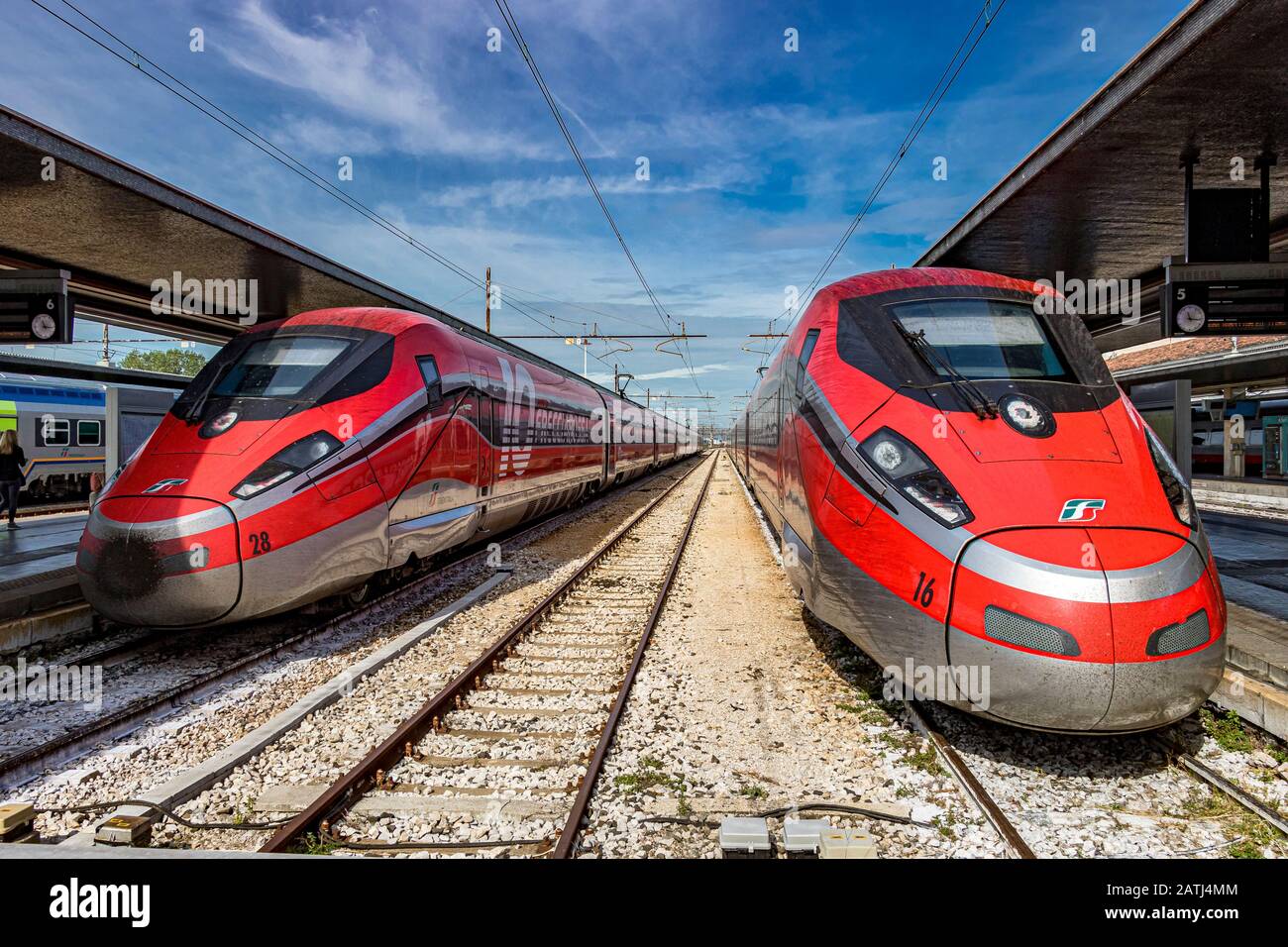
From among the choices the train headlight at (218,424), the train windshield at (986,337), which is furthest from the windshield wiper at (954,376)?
the train headlight at (218,424)

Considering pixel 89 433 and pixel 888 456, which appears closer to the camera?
pixel 888 456

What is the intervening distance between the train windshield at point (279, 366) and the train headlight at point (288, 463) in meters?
0.61

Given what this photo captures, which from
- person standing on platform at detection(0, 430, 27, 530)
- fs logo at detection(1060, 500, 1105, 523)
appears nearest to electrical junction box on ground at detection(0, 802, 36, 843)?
fs logo at detection(1060, 500, 1105, 523)

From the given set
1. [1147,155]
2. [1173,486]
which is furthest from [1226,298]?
[1173,486]

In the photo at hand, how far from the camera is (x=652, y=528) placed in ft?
47.4

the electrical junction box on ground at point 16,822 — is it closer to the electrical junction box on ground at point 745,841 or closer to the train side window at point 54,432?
the electrical junction box on ground at point 745,841

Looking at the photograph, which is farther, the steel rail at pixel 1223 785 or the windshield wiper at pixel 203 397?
the windshield wiper at pixel 203 397

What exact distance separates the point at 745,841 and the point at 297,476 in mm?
4572

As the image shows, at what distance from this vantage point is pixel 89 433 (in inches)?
763

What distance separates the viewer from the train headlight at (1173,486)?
12.5 ft

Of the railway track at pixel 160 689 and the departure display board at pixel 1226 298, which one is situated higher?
the departure display board at pixel 1226 298

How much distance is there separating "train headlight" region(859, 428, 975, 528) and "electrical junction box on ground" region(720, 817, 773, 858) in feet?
5.99

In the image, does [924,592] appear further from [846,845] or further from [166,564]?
[166,564]

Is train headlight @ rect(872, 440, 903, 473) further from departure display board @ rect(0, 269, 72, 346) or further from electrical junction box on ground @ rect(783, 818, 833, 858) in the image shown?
departure display board @ rect(0, 269, 72, 346)
